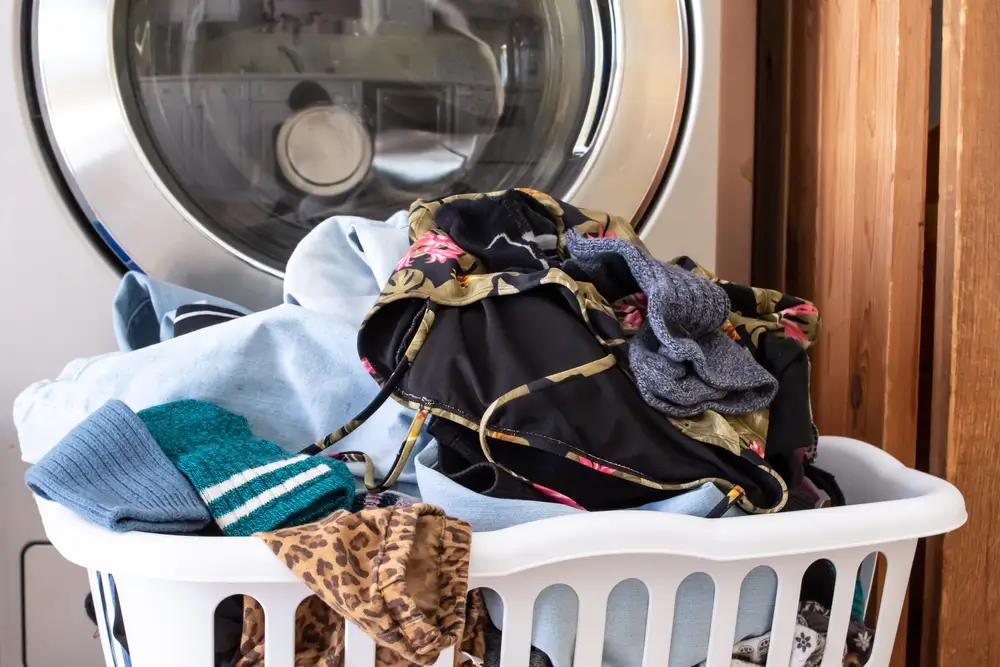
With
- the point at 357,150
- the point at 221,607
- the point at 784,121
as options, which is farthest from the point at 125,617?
the point at 784,121

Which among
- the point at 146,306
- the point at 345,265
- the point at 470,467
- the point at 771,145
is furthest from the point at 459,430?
the point at 771,145

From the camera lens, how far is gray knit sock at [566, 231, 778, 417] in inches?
18.4

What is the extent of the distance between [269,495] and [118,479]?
8 cm

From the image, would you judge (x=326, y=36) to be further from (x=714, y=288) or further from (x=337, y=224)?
(x=714, y=288)

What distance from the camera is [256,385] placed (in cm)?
58

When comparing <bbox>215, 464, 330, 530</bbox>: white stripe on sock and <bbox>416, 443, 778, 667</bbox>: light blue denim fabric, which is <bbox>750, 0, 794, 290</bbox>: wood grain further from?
<bbox>215, 464, 330, 530</bbox>: white stripe on sock

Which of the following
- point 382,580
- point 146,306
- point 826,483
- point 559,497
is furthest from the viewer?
point 146,306

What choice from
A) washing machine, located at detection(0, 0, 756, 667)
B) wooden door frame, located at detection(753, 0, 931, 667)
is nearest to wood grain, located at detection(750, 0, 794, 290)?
wooden door frame, located at detection(753, 0, 931, 667)

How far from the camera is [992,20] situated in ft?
1.95

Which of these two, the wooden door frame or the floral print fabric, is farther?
the wooden door frame

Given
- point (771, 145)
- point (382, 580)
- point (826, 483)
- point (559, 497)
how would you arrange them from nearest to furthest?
point (382, 580) < point (559, 497) < point (826, 483) < point (771, 145)

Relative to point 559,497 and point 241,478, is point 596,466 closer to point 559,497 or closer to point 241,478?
point 559,497

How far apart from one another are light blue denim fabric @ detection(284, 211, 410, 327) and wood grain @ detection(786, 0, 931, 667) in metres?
0.42

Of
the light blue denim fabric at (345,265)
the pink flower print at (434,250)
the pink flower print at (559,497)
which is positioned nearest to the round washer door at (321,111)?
the light blue denim fabric at (345,265)
